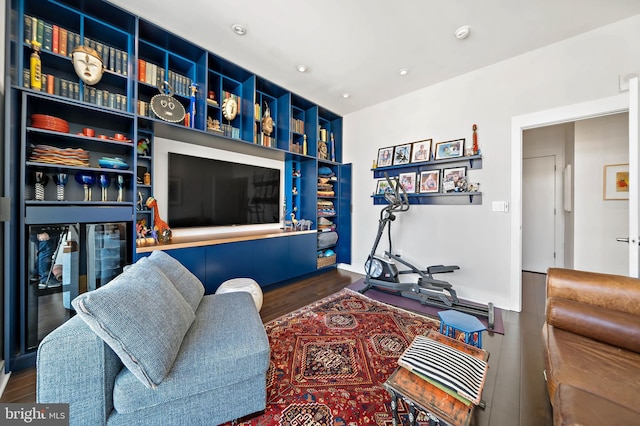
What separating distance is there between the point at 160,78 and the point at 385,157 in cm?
300

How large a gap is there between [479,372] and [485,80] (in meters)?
3.17

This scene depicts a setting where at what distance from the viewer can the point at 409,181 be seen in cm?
335

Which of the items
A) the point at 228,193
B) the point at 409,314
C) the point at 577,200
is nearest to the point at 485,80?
the point at 577,200

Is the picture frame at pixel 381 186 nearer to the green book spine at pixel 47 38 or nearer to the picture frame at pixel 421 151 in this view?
the picture frame at pixel 421 151

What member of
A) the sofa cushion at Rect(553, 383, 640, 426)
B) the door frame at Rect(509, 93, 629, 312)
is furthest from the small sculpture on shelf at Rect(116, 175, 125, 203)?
the door frame at Rect(509, 93, 629, 312)

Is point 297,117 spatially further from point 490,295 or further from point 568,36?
point 490,295

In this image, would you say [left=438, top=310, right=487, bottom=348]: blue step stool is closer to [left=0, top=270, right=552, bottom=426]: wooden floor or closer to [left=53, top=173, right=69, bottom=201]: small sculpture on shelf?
[left=0, top=270, right=552, bottom=426]: wooden floor

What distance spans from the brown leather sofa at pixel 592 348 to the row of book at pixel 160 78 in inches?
139

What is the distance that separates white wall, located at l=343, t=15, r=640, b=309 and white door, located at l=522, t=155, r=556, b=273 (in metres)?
2.16

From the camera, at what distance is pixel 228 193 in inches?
121

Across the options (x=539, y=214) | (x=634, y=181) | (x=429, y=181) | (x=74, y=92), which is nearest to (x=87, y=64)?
(x=74, y=92)

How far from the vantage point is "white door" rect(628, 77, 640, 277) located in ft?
5.20

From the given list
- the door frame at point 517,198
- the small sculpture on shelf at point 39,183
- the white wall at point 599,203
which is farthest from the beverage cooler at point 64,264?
the white wall at point 599,203

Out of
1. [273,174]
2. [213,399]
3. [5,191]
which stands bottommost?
[213,399]
